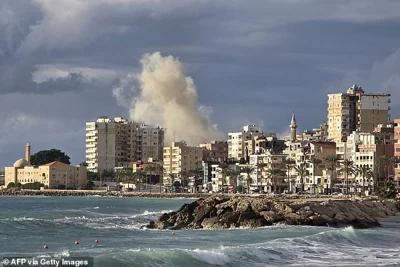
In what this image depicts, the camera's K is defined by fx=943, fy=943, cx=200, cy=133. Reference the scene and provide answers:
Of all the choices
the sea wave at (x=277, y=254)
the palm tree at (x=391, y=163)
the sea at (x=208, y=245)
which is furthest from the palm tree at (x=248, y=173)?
the sea wave at (x=277, y=254)

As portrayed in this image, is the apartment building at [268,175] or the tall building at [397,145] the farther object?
the apartment building at [268,175]

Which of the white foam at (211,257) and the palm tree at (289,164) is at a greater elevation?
the palm tree at (289,164)

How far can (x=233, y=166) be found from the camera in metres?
195

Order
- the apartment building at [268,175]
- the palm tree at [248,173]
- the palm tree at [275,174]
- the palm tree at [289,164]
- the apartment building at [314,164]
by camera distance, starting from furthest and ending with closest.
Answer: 1. the apartment building at [268,175]
2. the palm tree at [248,173]
3. the palm tree at [275,174]
4. the palm tree at [289,164]
5. the apartment building at [314,164]

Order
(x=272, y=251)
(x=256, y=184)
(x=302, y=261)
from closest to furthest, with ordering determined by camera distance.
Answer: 1. (x=302, y=261)
2. (x=272, y=251)
3. (x=256, y=184)

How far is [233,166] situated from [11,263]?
514 feet

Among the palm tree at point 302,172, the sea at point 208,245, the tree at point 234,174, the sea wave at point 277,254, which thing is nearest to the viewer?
the sea wave at point 277,254

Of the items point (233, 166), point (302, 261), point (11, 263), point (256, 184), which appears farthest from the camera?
point (233, 166)

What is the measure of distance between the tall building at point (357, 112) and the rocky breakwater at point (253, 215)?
117912mm

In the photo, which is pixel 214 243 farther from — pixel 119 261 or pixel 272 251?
pixel 119 261

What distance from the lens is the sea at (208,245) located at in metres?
43.0

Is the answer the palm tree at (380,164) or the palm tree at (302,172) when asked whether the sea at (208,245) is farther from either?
the palm tree at (302,172)

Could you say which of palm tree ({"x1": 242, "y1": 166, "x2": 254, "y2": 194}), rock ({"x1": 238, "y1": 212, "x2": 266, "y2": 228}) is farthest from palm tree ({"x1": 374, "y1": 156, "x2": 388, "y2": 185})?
rock ({"x1": 238, "y1": 212, "x2": 266, "y2": 228})

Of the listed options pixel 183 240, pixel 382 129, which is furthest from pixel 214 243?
pixel 382 129
